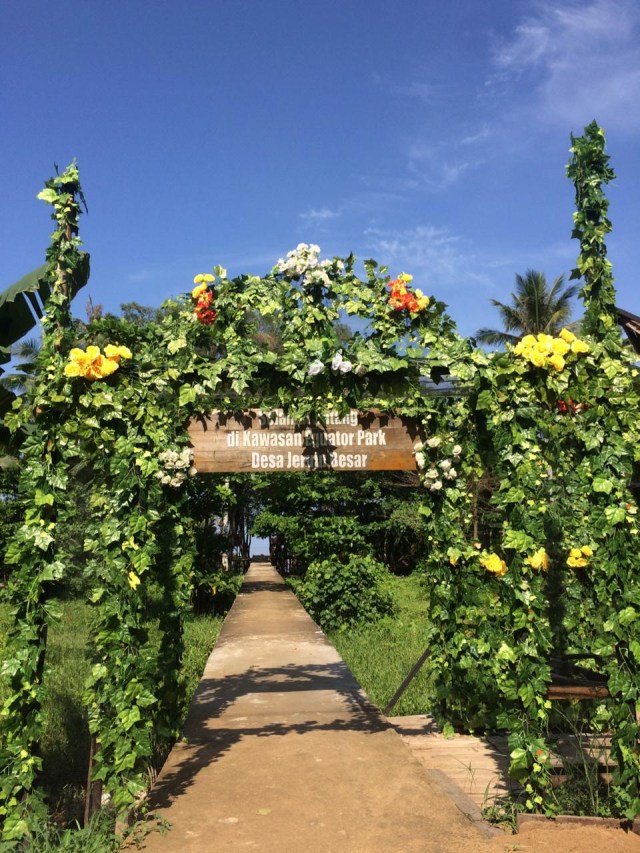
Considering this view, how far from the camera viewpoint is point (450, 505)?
5574 millimetres

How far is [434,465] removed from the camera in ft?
18.1

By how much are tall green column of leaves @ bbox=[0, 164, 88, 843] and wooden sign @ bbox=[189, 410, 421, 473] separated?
40.9 inches

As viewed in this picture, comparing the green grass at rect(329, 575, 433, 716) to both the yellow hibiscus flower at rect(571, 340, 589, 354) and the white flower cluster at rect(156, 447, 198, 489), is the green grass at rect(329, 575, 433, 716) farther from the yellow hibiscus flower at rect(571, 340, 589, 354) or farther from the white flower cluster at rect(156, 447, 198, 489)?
the yellow hibiscus flower at rect(571, 340, 589, 354)

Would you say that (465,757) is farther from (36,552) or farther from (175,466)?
(36,552)

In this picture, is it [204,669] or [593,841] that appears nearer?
[593,841]

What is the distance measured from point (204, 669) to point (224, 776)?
13.7 feet

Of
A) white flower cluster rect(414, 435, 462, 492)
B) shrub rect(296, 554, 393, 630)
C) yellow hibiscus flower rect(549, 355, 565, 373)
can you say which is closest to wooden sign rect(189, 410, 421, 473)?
white flower cluster rect(414, 435, 462, 492)

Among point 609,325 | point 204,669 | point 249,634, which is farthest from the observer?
point 249,634

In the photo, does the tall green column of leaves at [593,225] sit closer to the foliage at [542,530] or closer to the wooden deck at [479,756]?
the foliage at [542,530]

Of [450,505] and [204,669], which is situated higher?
[450,505]

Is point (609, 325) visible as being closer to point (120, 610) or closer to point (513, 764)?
point (513, 764)

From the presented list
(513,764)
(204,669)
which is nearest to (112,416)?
(513,764)

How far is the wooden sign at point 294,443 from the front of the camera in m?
5.27

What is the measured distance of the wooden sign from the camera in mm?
5266
